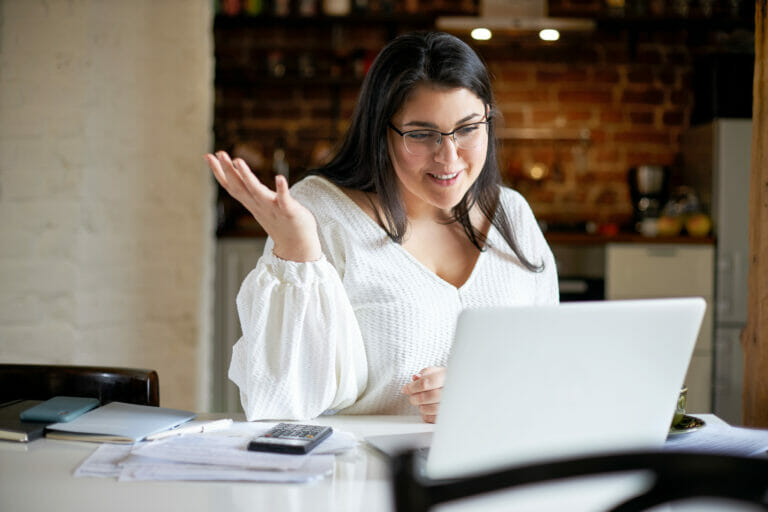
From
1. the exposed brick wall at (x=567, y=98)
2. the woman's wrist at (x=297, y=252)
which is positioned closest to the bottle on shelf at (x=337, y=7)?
the exposed brick wall at (x=567, y=98)

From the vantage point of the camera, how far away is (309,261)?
1.17 metres

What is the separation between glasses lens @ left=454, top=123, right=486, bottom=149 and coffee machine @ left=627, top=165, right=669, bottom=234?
8.47 feet

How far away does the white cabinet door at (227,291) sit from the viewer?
3529 mm

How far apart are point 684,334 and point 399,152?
77cm

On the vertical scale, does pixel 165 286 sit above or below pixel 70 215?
below

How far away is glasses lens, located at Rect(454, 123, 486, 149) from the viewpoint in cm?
140

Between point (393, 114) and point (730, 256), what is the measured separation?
8.50 ft

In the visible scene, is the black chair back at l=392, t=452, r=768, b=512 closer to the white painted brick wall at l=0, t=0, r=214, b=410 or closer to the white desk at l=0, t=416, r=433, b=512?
the white desk at l=0, t=416, r=433, b=512

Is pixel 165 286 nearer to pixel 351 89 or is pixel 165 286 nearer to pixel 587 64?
pixel 351 89

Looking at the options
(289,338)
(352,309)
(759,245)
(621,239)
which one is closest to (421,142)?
(352,309)

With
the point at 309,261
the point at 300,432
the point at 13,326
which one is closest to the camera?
the point at 300,432

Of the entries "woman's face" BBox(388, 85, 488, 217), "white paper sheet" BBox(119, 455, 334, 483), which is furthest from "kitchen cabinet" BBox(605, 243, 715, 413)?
"white paper sheet" BBox(119, 455, 334, 483)

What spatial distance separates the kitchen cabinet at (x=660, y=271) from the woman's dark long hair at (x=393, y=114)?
6.70ft

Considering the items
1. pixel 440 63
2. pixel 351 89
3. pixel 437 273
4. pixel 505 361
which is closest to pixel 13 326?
pixel 437 273
